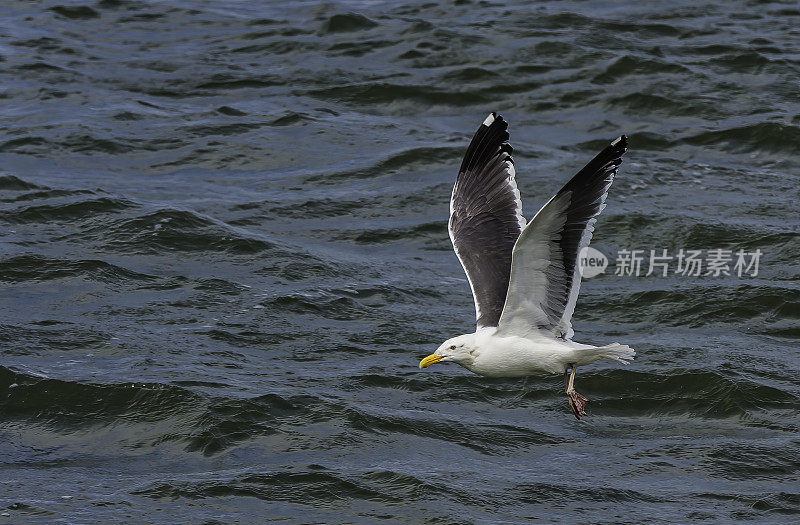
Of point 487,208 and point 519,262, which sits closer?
Result: point 519,262

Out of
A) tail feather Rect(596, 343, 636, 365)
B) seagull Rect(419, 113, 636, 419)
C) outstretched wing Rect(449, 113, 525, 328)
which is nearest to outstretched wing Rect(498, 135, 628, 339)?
seagull Rect(419, 113, 636, 419)

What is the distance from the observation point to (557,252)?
7.71 meters

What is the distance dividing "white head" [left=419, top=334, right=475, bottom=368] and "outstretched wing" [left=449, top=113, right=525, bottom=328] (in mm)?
505

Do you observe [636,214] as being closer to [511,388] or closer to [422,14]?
[511,388]

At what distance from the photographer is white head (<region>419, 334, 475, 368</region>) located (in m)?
8.36

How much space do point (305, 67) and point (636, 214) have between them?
237 inches

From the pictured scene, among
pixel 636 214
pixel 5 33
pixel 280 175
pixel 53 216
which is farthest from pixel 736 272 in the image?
pixel 5 33

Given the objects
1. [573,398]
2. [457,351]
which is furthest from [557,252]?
[573,398]

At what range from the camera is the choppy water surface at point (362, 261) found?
8.91m

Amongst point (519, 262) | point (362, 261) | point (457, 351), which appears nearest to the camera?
point (519, 262)

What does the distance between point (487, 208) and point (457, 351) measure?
132 cm

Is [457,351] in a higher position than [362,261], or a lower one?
higher

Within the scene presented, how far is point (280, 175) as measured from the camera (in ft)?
47.7

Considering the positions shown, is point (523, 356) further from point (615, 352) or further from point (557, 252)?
point (557, 252)
